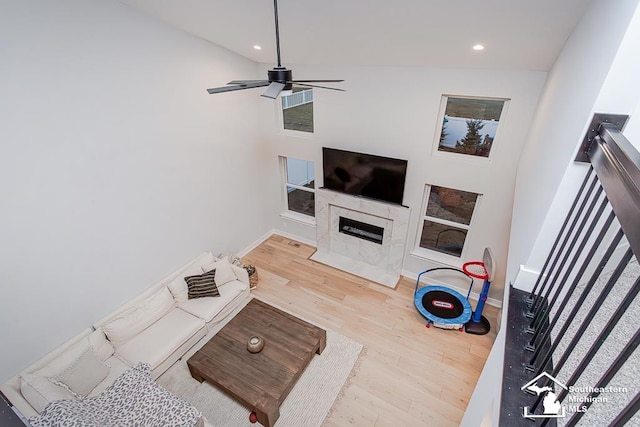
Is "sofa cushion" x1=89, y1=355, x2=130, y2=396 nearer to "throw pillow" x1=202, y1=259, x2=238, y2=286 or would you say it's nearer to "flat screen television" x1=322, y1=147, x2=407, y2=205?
"throw pillow" x1=202, y1=259, x2=238, y2=286

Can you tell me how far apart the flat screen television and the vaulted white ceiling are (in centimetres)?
143

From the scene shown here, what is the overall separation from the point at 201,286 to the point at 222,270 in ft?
1.36

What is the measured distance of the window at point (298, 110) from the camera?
18.0 ft

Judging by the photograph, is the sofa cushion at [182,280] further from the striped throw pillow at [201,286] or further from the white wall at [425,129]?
the white wall at [425,129]

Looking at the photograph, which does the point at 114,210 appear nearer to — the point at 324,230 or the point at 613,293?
the point at 324,230

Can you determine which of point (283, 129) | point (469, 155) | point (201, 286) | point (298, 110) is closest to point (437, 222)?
point (469, 155)

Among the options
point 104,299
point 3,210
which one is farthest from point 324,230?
point 3,210

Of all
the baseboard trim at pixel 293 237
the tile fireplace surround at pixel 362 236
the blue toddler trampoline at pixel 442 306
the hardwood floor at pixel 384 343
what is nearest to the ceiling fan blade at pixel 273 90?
the tile fireplace surround at pixel 362 236

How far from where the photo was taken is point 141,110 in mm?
3949

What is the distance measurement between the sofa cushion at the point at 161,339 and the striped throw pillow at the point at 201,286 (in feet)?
1.06

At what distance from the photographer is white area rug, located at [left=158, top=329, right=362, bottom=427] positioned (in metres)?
3.55

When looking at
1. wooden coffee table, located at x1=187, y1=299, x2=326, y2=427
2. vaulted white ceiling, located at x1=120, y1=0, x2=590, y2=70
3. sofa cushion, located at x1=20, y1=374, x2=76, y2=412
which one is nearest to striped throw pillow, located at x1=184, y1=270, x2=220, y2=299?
wooden coffee table, located at x1=187, y1=299, x2=326, y2=427

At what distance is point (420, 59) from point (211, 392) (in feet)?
16.5

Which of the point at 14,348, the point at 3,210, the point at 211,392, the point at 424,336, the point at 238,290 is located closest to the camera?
the point at 3,210
